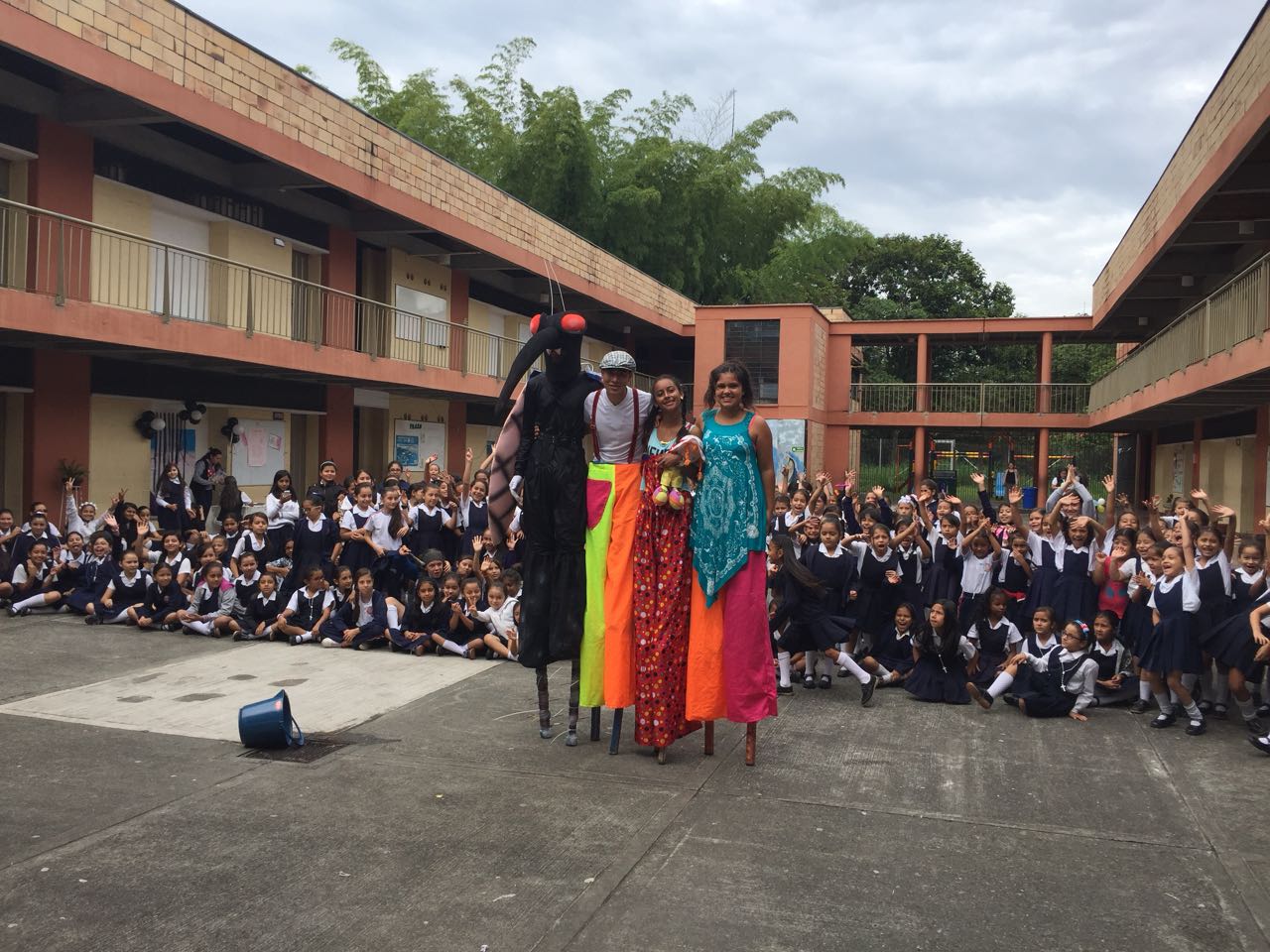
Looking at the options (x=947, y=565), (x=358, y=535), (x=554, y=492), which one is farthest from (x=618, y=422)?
(x=358, y=535)

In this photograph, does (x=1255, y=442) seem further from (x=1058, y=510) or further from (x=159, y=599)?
(x=159, y=599)

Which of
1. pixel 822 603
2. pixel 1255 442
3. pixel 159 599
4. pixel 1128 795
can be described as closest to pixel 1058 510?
pixel 822 603

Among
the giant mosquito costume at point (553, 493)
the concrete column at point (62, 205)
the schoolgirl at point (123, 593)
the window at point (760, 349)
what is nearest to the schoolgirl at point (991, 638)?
the giant mosquito costume at point (553, 493)

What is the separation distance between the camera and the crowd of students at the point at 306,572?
9109mm

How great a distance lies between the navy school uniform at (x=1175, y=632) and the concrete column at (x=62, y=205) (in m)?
A: 10.7

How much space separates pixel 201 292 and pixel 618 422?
10872 mm

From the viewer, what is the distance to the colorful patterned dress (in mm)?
5633

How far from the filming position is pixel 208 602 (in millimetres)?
9844

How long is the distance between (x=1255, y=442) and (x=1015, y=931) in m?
15.2

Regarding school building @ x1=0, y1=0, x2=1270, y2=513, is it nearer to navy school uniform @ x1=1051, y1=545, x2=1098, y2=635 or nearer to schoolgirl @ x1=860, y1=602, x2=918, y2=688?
navy school uniform @ x1=1051, y1=545, x2=1098, y2=635

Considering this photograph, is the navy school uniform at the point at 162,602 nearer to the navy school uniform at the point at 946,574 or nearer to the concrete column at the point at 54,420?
the concrete column at the point at 54,420

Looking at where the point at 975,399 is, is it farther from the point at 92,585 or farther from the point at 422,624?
the point at 92,585

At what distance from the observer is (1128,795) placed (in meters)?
5.21

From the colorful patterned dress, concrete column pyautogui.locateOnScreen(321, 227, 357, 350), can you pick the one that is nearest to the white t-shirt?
the colorful patterned dress
